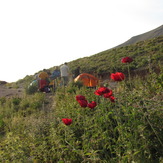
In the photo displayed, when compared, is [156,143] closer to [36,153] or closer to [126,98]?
[126,98]

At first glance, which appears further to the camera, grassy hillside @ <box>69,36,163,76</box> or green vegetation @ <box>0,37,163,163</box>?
grassy hillside @ <box>69,36,163,76</box>

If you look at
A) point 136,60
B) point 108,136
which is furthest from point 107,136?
point 136,60

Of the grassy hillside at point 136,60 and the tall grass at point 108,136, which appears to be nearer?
the tall grass at point 108,136

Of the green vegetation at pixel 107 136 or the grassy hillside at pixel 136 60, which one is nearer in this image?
the green vegetation at pixel 107 136

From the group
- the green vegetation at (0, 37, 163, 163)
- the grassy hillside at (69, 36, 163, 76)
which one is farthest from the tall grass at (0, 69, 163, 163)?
the grassy hillside at (69, 36, 163, 76)

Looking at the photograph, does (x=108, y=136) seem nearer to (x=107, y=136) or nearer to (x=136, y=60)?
(x=107, y=136)

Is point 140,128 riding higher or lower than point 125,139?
higher

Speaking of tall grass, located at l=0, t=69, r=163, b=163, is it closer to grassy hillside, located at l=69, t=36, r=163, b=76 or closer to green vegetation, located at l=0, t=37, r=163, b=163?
green vegetation, located at l=0, t=37, r=163, b=163

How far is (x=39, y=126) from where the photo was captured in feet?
15.7

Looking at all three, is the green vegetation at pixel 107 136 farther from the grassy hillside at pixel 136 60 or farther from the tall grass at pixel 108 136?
the grassy hillside at pixel 136 60

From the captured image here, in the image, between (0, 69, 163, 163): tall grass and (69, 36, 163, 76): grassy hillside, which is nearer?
(0, 69, 163, 163): tall grass

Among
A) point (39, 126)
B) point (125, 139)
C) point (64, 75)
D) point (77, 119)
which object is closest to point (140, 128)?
point (125, 139)

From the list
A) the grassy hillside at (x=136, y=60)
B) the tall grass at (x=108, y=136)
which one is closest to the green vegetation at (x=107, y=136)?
the tall grass at (x=108, y=136)

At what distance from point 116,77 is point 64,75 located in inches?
→ 388
